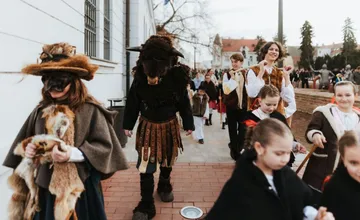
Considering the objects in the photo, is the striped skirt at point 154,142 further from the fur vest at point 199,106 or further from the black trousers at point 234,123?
the fur vest at point 199,106

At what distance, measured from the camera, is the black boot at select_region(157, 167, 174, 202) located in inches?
168

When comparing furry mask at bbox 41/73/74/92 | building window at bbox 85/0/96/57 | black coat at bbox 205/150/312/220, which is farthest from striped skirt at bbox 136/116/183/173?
building window at bbox 85/0/96/57

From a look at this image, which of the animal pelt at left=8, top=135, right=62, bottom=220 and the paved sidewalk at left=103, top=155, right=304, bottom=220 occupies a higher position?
the animal pelt at left=8, top=135, right=62, bottom=220

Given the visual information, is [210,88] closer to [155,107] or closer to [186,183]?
[186,183]

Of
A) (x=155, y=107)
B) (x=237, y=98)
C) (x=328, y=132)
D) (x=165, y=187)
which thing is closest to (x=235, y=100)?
(x=237, y=98)

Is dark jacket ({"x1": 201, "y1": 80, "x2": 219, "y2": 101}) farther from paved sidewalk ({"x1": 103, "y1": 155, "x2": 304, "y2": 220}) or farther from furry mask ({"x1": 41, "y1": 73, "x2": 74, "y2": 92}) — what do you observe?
furry mask ({"x1": 41, "y1": 73, "x2": 74, "y2": 92})

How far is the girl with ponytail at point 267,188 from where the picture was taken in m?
1.92

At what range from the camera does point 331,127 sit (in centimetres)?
332

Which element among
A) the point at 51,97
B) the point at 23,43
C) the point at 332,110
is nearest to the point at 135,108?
the point at 23,43

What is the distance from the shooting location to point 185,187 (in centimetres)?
483

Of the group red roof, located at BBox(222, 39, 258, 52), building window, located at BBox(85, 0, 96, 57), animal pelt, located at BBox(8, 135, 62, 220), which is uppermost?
red roof, located at BBox(222, 39, 258, 52)

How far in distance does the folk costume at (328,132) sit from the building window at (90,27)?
5.31 metres

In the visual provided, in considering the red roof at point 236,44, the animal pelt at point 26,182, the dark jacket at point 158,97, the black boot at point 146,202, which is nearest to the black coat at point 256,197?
the animal pelt at point 26,182

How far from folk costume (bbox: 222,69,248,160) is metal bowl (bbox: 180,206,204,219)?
197cm
